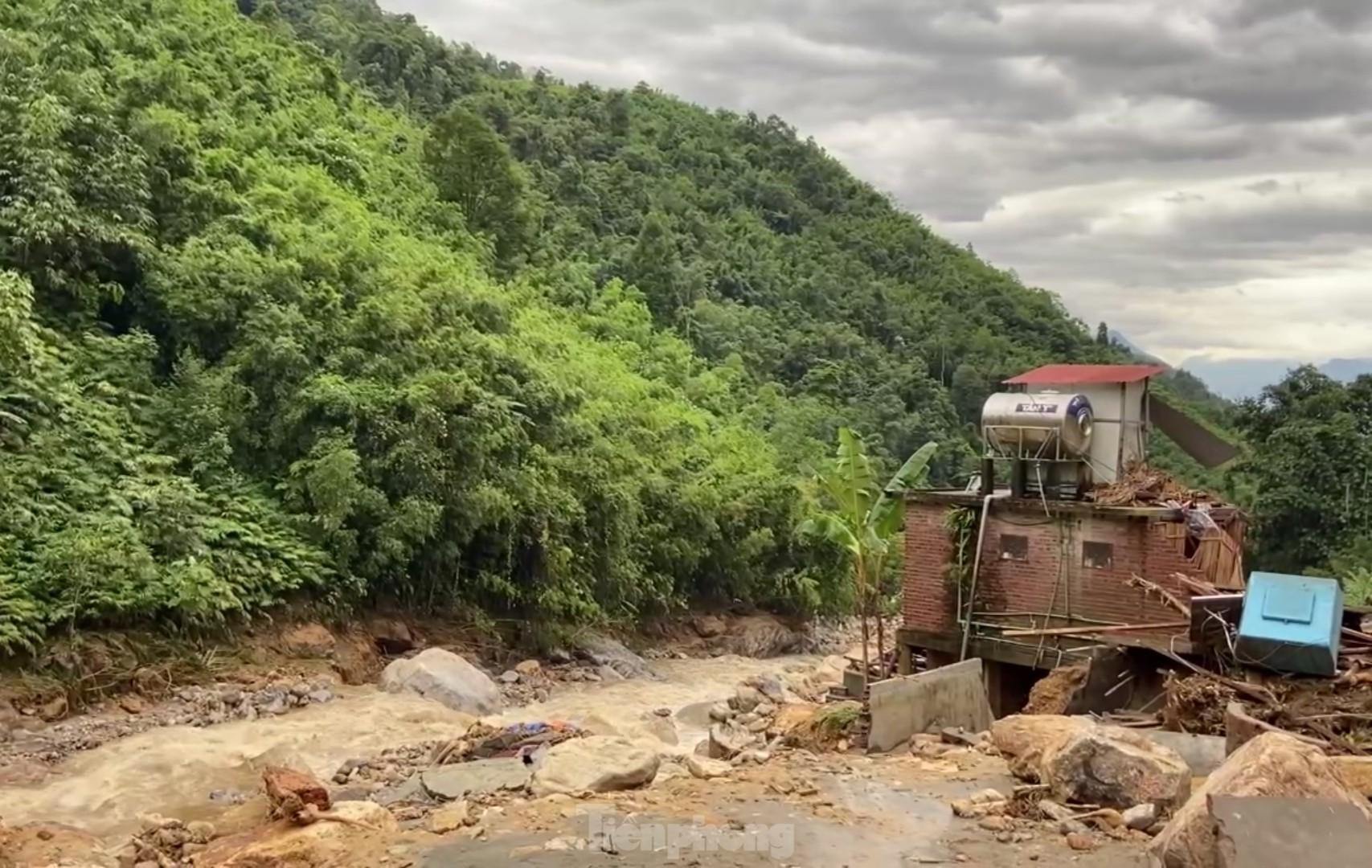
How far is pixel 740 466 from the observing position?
25.0 meters

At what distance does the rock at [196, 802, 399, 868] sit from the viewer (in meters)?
6.61

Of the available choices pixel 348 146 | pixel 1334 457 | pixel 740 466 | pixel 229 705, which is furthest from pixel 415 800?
pixel 1334 457

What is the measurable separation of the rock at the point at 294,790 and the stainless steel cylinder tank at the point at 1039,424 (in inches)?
331

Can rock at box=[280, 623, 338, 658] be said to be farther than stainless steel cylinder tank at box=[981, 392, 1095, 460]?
Yes

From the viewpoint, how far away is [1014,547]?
535 inches

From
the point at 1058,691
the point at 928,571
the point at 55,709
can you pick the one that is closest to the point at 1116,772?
the point at 1058,691

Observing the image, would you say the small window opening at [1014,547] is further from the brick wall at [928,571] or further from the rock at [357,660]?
the rock at [357,660]

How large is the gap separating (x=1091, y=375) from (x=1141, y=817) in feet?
26.6

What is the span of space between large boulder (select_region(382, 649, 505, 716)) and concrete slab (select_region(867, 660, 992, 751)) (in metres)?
6.74

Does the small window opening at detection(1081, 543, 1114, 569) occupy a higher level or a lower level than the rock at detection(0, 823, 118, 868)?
higher

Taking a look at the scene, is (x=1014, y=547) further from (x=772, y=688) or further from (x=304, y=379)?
(x=304, y=379)

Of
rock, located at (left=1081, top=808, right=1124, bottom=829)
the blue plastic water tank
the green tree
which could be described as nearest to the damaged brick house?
the blue plastic water tank

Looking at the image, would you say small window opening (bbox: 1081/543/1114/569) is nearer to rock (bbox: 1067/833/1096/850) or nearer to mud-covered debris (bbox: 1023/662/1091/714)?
mud-covered debris (bbox: 1023/662/1091/714)

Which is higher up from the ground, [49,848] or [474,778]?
[474,778]
